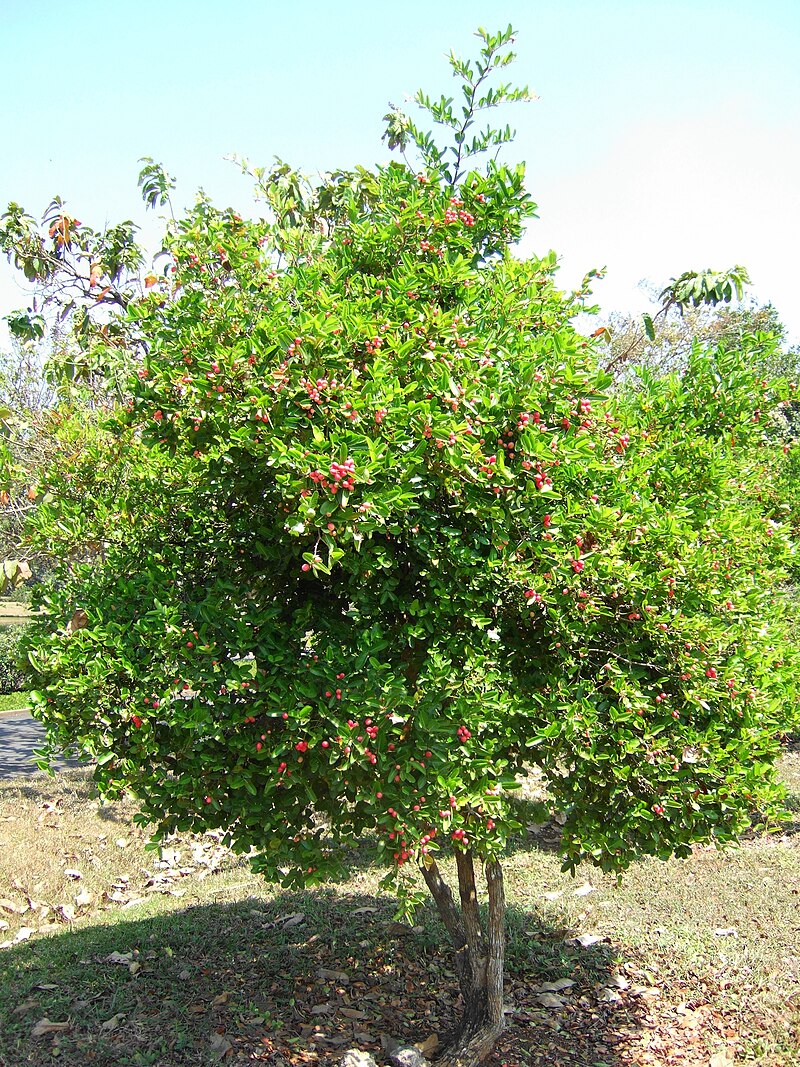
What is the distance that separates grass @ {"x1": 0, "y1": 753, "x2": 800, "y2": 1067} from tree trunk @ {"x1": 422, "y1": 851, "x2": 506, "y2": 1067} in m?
0.32

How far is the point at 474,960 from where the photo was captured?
203 inches

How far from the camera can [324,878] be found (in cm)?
414

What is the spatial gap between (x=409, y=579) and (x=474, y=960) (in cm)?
267

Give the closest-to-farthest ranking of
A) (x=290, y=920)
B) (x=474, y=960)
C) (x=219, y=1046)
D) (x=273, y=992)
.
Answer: (x=219, y=1046), (x=474, y=960), (x=273, y=992), (x=290, y=920)

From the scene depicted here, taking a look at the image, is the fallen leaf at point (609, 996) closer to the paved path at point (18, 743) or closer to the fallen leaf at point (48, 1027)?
the fallen leaf at point (48, 1027)

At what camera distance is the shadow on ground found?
4969 mm

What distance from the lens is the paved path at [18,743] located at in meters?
13.7

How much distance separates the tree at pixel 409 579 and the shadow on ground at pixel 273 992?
1.78m

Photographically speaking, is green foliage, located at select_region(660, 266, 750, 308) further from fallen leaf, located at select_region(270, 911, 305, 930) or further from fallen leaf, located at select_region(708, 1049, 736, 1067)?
fallen leaf, located at select_region(270, 911, 305, 930)

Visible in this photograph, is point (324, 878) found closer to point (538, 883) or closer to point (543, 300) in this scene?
point (543, 300)

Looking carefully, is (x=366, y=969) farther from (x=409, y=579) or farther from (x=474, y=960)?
(x=409, y=579)

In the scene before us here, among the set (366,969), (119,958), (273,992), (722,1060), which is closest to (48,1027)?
(119,958)

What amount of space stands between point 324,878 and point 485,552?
1832 millimetres

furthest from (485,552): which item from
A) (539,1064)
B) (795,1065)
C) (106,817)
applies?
(106,817)
